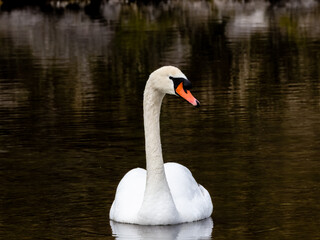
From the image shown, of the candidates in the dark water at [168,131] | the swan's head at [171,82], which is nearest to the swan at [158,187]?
the swan's head at [171,82]

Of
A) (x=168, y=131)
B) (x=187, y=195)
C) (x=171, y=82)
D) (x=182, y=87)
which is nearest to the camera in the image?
(x=182, y=87)

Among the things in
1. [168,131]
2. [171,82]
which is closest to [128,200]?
[171,82]

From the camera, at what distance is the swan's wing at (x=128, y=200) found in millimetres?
11734

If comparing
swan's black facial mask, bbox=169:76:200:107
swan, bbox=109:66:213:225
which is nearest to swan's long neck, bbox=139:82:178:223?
swan, bbox=109:66:213:225

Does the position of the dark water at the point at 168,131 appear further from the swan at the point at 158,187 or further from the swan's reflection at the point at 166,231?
the swan at the point at 158,187

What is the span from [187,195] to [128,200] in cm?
62

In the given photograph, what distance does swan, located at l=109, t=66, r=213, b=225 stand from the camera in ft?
37.4

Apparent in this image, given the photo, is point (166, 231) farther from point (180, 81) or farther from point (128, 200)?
point (180, 81)

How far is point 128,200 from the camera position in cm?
1183

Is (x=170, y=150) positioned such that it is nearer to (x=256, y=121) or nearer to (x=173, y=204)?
(x=256, y=121)

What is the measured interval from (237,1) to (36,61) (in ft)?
134

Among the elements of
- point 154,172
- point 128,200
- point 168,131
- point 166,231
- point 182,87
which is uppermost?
point 182,87

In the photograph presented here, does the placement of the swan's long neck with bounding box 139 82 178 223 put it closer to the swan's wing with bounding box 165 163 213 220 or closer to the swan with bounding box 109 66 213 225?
the swan with bounding box 109 66 213 225

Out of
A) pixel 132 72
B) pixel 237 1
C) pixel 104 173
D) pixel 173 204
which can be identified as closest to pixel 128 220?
pixel 173 204
